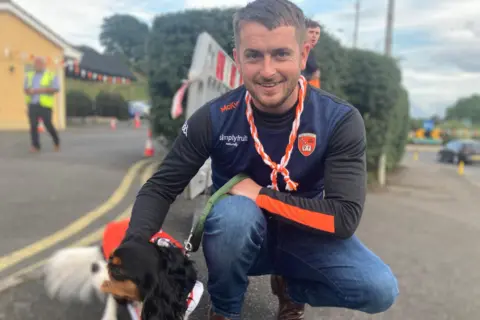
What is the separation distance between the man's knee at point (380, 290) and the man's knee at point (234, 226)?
1.66 ft

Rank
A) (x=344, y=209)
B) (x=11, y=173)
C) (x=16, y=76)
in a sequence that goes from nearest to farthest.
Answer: (x=344, y=209) < (x=11, y=173) < (x=16, y=76)

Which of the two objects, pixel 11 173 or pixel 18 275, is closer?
pixel 18 275

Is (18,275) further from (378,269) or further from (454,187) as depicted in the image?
(454,187)

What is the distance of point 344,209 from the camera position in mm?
2004

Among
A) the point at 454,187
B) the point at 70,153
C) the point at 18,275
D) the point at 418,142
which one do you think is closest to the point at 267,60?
the point at 18,275

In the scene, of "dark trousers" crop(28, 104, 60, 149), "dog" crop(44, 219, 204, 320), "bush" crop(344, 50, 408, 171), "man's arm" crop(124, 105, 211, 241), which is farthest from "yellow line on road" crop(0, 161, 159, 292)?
"bush" crop(344, 50, 408, 171)

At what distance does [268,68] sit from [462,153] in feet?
78.6

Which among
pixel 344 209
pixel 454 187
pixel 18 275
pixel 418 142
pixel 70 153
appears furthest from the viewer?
pixel 418 142

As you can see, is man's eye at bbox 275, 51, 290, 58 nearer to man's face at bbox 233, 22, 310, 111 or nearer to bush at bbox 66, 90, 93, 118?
man's face at bbox 233, 22, 310, 111

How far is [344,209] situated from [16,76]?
15.8 metres

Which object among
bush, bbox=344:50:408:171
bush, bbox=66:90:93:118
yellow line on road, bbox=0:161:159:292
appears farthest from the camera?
bush, bbox=66:90:93:118

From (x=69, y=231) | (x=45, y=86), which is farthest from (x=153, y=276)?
(x=45, y=86)

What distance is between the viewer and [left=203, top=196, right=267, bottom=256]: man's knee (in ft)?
6.56

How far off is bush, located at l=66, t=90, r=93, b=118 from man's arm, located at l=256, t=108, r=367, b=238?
21.4 m
